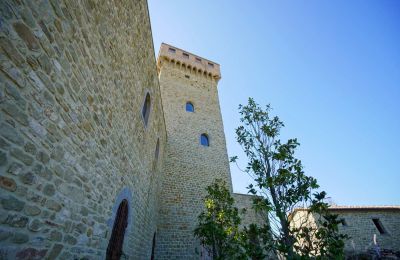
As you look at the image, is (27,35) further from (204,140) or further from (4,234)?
(204,140)

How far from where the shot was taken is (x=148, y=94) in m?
6.56

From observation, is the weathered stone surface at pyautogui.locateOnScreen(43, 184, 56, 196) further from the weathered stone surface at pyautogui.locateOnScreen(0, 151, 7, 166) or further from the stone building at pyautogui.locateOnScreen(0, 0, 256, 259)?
the weathered stone surface at pyautogui.locateOnScreen(0, 151, 7, 166)

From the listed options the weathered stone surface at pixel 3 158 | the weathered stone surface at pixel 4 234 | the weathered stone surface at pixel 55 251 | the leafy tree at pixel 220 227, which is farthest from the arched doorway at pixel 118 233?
the leafy tree at pixel 220 227

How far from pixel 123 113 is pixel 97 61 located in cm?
139

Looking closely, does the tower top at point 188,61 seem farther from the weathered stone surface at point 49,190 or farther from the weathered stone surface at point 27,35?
the weathered stone surface at point 49,190

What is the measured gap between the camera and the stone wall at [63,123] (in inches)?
68.7

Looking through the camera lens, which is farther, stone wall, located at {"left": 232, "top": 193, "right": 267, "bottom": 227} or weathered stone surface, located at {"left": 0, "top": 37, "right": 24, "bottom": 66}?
stone wall, located at {"left": 232, "top": 193, "right": 267, "bottom": 227}

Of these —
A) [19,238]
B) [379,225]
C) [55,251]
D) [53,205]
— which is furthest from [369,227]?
[19,238]

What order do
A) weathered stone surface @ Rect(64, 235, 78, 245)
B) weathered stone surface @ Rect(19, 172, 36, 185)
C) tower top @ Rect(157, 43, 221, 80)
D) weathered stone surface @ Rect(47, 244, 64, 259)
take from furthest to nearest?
tower top @ Rect(157, 43, 221, 80) → weathered stone surface @ Rect(64, 235, 78, 245) → weathered stone surface @ Rect(47, 244, 64, 259) → weathered stone surface @ Rect(19, 172, 36, 185)

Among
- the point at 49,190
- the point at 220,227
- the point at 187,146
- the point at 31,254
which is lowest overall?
the point at 31,254

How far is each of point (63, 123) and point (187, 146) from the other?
35.7 ft

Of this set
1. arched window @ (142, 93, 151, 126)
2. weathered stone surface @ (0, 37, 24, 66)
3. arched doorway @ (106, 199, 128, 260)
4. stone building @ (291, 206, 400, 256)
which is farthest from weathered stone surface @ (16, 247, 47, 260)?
stone building @ (291, 206, 400, 256)

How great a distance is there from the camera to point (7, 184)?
1692 mm

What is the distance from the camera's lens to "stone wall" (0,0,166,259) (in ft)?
5.73
